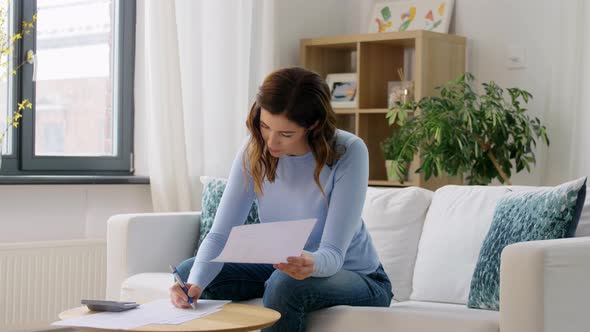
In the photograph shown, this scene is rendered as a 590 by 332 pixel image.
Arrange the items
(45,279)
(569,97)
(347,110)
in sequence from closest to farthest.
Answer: (45,279), (569,97), (347,110)

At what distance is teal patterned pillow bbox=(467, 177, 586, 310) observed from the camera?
2.34 meters

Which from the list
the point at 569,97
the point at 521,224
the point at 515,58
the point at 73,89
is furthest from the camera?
the point at 515,58

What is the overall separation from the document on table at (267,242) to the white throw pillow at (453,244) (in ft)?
3.18

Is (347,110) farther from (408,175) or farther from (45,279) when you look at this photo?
(45,279)

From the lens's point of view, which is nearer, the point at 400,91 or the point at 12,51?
the point at 12,51

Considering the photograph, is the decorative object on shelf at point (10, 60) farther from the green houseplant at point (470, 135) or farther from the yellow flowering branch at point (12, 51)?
the green houseplant at point (470, 135)

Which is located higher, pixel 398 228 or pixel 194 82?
pixel 194 82

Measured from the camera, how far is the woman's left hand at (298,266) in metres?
1.92

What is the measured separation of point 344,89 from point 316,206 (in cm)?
231

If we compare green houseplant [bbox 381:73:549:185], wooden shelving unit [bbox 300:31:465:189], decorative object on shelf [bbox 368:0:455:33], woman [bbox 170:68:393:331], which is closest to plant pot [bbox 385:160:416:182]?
wooden shelving unit [bbox 300:31:465:189]

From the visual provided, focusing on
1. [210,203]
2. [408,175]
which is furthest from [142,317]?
[408,175]

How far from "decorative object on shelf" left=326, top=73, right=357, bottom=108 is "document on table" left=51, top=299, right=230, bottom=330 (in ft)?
8.36

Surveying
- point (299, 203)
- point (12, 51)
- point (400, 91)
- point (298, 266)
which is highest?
point (12, 51)

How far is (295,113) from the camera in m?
2.16
